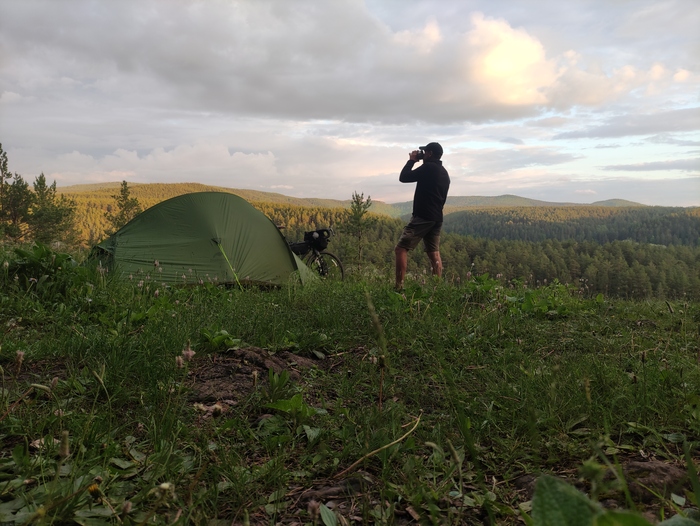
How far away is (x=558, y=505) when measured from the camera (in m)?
0.78

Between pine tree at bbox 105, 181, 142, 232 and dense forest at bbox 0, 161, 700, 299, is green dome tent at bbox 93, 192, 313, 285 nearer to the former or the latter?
dense forest at bbox 0, 161, 700, 299

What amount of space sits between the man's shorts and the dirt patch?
4759 millimetres

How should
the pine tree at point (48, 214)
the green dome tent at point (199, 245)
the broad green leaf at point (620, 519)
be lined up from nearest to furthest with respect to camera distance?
the broad green leaf at point (620, 519), the green dome tent at point (199, 245), the pine tree at point (48, 214)

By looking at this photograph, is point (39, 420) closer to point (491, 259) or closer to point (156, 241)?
point (156, 241)

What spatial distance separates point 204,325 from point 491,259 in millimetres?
91680

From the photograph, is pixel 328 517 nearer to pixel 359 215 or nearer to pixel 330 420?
pixel 330 420

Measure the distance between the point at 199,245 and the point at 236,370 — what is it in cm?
496

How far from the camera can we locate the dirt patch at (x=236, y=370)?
2486 mm

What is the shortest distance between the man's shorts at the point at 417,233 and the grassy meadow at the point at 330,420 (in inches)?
141

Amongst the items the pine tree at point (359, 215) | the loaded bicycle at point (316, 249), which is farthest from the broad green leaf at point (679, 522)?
the pine tree at point (359, 215)

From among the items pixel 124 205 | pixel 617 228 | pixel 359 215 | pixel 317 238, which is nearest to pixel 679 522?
pixel 317 238

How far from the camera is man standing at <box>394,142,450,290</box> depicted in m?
7.88

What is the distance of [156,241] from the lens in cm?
725

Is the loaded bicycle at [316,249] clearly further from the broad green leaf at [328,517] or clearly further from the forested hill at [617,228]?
the forested hill at [617,228]
